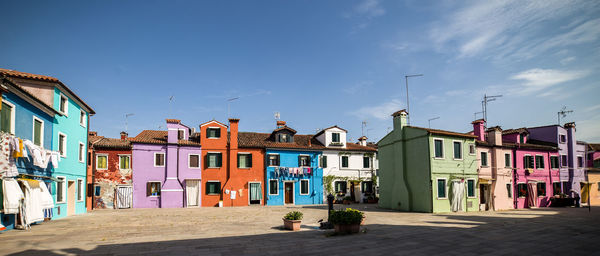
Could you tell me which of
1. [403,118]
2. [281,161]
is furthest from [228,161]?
[403,118]

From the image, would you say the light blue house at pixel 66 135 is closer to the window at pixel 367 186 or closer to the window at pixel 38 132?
the window at pixel 38 132

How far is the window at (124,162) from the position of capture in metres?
31.5

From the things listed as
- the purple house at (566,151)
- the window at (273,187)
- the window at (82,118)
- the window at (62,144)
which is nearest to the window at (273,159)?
the window at (273,187)

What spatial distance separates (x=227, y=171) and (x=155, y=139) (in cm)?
735

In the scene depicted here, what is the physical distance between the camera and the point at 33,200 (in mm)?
16094

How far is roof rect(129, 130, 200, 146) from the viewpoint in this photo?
31989 millimetres

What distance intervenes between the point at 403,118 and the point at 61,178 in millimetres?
23703

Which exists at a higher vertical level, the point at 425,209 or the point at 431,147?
the point at 431,147

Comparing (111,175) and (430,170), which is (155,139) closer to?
(111,175)

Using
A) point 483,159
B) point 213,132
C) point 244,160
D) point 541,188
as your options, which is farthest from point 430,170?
point 213,132

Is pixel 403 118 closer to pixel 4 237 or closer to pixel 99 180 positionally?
pixel 4 237

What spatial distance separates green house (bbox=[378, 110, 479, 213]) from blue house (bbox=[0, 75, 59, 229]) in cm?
2271

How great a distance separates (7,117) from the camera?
14.8m

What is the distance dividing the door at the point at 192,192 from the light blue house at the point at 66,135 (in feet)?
28.8
